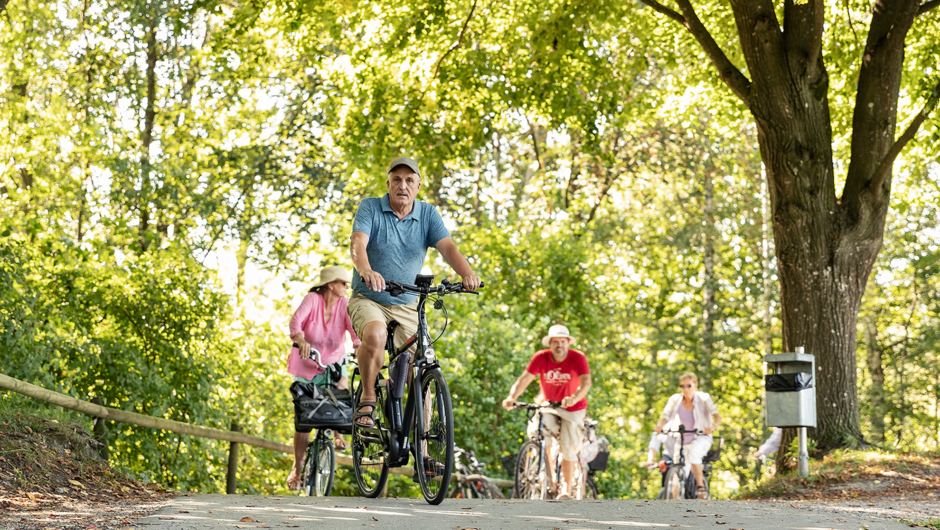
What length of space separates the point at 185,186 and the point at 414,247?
16.6 metres

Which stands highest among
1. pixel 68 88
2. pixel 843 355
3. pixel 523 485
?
pixel 68 88

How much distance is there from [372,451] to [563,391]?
4.49m

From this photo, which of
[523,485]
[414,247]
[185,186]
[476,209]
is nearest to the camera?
[414,247]

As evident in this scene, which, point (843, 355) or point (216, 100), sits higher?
point (216, 100)

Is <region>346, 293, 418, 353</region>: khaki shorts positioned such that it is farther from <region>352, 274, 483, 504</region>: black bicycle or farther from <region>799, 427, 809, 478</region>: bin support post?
<region>799, 427, 809, 478</region>: bin support post

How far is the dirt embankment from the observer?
5.66m

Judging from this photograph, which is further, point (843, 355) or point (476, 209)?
point (476, 209)

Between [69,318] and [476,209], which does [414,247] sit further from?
[476,209]

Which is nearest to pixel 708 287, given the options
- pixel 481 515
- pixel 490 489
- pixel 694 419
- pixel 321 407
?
pixel 694 419

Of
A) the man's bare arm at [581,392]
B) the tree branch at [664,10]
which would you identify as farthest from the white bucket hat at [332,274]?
the tree branch at [664,10]

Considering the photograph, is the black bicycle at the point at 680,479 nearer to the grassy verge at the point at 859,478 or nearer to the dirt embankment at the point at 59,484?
the grassy verge at the point at 859,478

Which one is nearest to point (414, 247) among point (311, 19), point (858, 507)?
point (858, 507)

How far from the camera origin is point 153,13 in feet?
71.1

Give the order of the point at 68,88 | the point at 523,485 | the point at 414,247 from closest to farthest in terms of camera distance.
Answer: the point at 414,247 < the point at 523,485 < the point at 68,88
